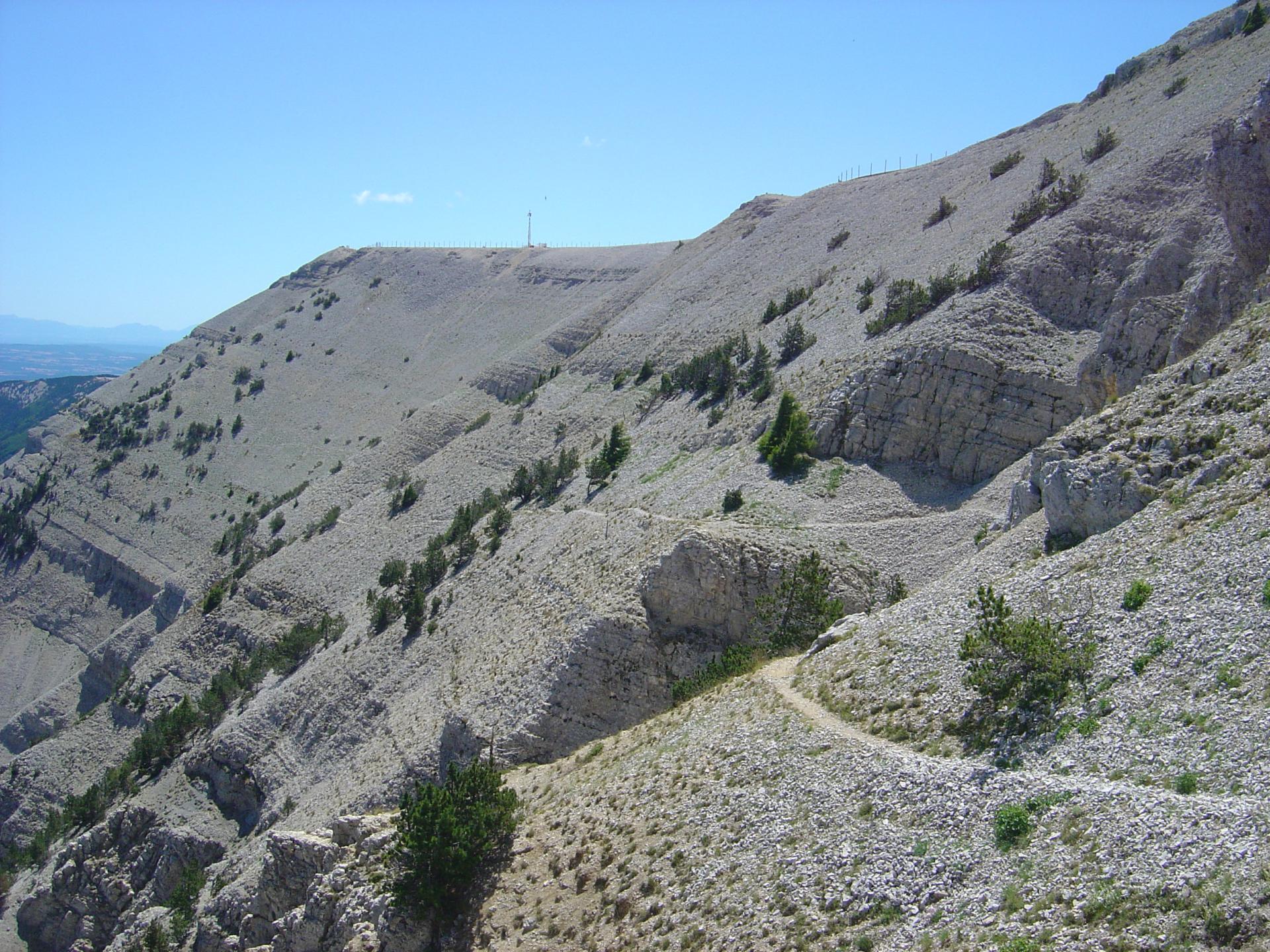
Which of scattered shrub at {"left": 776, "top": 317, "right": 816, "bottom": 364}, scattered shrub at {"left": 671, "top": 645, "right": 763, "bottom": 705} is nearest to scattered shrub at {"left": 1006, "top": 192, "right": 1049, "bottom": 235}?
scattered shrub at {"left": 776, "top": 317, "right": 816, "bottom": 364}

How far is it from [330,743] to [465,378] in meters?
46.2

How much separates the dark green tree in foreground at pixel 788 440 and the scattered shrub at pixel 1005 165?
955 inches

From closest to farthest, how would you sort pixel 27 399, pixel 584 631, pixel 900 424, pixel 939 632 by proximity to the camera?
pixel 939 632, pixel 584 631, pixel 900 424, pixel 27 399

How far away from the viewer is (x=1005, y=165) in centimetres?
5053

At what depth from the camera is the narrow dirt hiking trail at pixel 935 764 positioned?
11.4 m

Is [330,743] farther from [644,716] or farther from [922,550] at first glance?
[922,550]

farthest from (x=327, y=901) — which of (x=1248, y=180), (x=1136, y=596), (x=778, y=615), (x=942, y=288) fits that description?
(x=942, y=288)

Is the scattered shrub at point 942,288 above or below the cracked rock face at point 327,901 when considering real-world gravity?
above

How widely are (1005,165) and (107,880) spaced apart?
53.1m

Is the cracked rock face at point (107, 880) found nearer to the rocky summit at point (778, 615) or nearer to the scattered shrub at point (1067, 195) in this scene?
the rocky summit at point (778, 615)

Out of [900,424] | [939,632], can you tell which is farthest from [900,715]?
[900,424]

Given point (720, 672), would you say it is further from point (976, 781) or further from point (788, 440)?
point (788, 440)

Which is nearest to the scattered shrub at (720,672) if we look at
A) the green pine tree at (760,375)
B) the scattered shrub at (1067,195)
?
the green pine tree at (760,375)

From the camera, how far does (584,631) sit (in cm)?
2781
